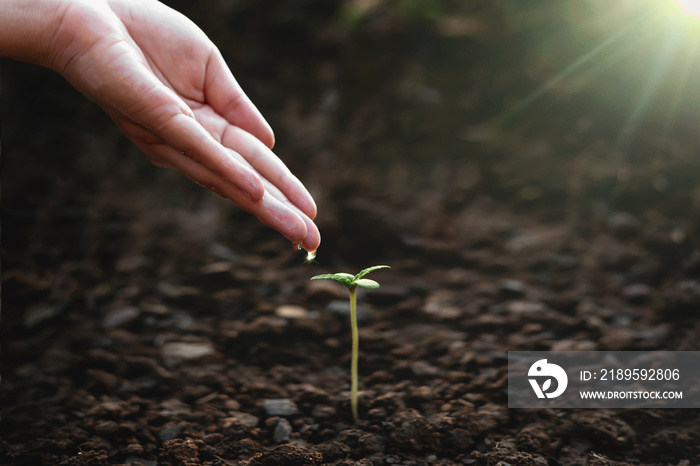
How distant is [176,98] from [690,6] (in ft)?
8.69

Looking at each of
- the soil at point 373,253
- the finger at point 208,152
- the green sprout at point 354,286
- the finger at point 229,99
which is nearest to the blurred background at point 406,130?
the soil at point 373,253

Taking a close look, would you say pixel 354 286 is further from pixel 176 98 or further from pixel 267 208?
pixel 176 98

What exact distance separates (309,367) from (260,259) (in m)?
0.76

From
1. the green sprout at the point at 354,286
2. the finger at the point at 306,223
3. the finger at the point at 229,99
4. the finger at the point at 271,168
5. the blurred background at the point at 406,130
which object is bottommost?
the green sprout at the point at 354,286

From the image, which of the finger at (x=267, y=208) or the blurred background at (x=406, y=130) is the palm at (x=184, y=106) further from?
the blurred background at (x=406, y=130)

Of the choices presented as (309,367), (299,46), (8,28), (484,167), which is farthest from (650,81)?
(8,28)

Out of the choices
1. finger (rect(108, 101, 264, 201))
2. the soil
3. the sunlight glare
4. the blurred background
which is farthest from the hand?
the sunlight glare

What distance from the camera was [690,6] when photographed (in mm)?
2635

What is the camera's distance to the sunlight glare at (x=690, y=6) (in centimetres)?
260

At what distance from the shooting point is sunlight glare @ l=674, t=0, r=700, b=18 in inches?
102

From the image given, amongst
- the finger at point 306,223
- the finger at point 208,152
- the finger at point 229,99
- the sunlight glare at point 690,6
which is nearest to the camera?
the finger at point 208,152

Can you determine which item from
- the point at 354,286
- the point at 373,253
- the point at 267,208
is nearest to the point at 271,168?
the point at 267,208

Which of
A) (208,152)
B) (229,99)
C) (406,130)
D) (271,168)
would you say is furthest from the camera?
(406,130)

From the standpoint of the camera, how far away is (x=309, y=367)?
1.83 m
